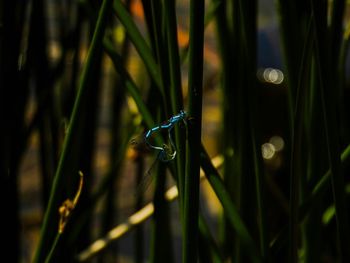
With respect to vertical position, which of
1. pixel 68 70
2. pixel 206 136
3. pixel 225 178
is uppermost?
pixel 68 70

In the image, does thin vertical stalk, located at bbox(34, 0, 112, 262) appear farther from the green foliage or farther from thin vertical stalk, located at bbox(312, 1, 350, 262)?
thin vertical stalk, located at bbox(312, 1, 350, 262)

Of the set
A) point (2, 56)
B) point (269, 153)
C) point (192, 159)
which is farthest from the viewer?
point (269, 153)

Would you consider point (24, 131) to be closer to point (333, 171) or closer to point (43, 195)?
point (43, 195)

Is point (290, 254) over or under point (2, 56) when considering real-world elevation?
under

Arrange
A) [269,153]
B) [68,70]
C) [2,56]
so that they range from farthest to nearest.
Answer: [269,153] → [68,70] → [2,56]

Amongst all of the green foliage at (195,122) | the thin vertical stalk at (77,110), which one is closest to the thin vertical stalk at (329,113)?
the green foliage at (195,122)

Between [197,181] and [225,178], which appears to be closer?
[197,181]

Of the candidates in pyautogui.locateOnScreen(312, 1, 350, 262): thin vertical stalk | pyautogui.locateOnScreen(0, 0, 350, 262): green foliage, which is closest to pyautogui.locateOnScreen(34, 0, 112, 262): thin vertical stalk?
pyautogui.locateOnScreen(0, 0, 350, 262): green foliage

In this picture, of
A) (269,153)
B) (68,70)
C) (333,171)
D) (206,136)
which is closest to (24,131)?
(68,70)
